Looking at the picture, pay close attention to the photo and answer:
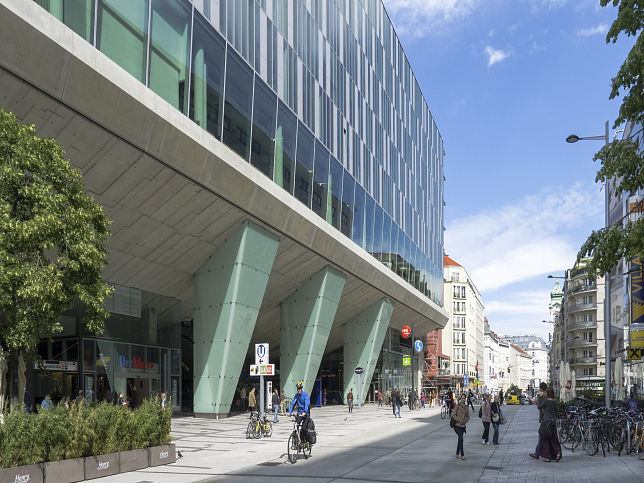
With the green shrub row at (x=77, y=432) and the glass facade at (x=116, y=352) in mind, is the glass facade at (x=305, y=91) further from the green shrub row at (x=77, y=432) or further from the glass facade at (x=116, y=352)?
the green shrub row at (x=77, y=432)

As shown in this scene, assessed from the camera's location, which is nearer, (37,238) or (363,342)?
(37,238)

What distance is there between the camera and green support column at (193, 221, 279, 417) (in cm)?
2970

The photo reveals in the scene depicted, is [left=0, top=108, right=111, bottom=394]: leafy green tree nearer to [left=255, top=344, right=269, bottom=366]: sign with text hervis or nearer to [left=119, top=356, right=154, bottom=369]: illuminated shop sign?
[left=255, top=344, right=269, bottom=366]: sign with text hervis

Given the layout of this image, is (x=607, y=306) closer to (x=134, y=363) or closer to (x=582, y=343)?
(x=134, y=363)

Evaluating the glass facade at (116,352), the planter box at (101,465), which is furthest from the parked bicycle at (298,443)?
the glass facade at (116,352)

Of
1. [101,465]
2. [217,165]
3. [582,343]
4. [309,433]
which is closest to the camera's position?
[101,465]

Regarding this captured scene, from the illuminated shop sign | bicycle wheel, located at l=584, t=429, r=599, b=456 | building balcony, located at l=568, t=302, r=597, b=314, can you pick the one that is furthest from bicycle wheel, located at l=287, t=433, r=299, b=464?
building balcony, located at l=568, t=302, r=597, b=314

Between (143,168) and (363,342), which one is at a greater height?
(143,168)

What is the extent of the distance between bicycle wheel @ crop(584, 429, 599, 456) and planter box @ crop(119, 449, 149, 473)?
11085 mm

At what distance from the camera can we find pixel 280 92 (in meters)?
32.1

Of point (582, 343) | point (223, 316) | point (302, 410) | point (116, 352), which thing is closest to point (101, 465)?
point (302, 410)

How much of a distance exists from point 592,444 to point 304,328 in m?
22.3

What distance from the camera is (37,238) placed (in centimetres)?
1444

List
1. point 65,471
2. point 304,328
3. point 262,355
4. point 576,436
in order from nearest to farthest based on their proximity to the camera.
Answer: point 65,471
point 576,436
point 262,355
point 304,328
